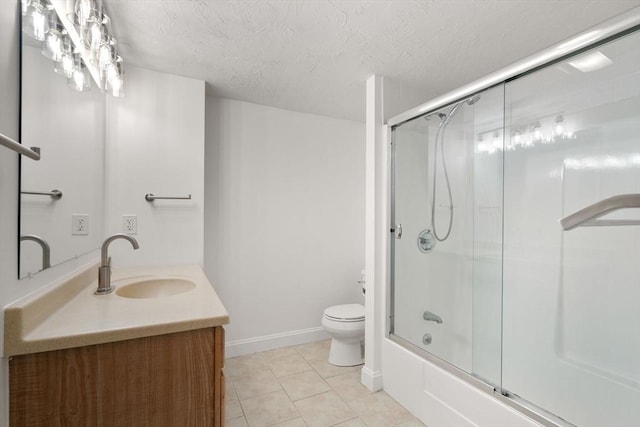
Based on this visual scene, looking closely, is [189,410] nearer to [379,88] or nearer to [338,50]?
[338,50]

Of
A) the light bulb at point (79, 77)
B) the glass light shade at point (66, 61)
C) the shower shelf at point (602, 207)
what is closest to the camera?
the shower shelf at point (602, 207)

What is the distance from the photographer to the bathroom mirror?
36.3 inches

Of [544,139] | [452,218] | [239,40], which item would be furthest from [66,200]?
[544,139]

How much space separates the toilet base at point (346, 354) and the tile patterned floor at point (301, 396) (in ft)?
0.16

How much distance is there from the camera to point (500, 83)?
1.48 m

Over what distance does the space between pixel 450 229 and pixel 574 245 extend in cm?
69

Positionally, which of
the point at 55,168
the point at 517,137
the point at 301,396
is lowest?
the point at 301,396

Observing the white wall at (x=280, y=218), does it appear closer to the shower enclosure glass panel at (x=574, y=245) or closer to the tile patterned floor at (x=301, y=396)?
the tile patterned floor at (x=301, y=396)

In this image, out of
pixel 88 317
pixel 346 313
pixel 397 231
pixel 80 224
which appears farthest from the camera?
pixel 346 313

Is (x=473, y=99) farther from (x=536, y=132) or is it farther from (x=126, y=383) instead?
(x=126, y=383)

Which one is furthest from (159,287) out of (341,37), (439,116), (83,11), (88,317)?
(439,116)

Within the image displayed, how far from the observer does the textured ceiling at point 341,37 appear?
1446 millimetres

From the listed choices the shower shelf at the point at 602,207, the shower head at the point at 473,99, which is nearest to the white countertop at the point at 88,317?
the shower shelf at the point at 602,207

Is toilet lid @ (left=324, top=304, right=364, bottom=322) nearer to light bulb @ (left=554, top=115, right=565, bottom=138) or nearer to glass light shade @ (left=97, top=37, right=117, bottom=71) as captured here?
light bulb @ (left=554, top=115, right=565, bottom=138)
